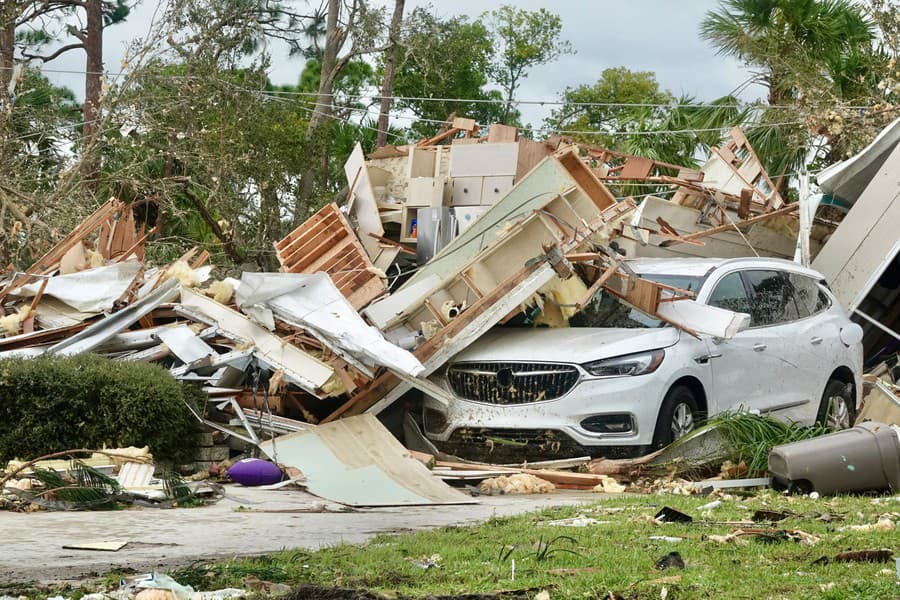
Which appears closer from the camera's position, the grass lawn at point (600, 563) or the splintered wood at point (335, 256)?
the grass lawn at point (600, 563)

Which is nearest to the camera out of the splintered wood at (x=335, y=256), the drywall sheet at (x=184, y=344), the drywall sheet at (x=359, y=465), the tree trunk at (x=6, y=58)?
the drywall sheet at (x=359, y=465)

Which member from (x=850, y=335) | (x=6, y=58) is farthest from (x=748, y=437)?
(x=6, y=58)

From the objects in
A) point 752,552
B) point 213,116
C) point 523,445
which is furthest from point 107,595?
point 213,116

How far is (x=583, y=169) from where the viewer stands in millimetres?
12117

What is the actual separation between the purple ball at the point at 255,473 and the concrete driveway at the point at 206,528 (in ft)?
0.45

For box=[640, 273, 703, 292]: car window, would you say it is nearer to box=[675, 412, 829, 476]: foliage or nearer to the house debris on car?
the house debris on car

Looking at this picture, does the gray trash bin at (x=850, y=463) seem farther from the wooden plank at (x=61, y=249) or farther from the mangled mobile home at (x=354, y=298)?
the wooden plank at (x=61, y=249)

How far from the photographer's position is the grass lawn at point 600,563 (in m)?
4.76

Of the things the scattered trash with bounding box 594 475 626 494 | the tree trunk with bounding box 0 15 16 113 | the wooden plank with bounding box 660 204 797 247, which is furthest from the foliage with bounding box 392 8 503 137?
the scattered trash with bounding box 594 475 626 494

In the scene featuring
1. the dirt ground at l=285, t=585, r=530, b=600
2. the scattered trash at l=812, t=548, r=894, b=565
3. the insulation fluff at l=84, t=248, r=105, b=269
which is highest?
the insulation fluff at l=84, t=248, r=105, b=269

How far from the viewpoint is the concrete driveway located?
18.5 feet

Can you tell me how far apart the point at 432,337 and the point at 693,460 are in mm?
2656

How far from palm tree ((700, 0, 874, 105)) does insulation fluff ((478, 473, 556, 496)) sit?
1538cm

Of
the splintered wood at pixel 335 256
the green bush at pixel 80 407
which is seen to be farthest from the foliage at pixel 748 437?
the green bush at pixel 80 407
